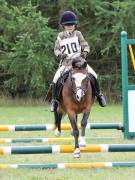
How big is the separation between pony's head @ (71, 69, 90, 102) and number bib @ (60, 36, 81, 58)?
0.85 metres

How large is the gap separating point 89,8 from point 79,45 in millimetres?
16986

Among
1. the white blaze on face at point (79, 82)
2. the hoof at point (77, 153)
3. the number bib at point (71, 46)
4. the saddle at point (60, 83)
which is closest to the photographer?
the hoof at point (77, 153)

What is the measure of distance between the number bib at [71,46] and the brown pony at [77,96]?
0.57 meters

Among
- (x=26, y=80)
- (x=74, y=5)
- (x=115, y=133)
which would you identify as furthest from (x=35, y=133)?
(x=74, y=5)

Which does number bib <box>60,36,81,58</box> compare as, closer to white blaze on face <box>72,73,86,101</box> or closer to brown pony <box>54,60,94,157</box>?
brown pony <box>54,60,94,157</box>

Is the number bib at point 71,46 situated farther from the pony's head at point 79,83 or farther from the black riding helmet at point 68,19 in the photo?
the pony's head at point 79,83

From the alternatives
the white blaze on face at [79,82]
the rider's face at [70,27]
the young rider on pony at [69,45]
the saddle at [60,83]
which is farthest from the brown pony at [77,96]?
the rider's face at [70,27]

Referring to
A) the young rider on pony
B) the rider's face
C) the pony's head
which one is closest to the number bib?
the young rider on pony

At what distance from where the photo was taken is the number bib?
9844mm

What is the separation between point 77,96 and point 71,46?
1330 mm

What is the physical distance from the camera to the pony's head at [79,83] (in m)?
8.81

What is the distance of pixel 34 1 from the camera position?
88.4 ft

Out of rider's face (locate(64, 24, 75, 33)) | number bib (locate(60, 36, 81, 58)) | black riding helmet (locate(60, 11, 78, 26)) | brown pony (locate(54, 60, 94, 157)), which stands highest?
black riding helmet (locate(60, 11, 78, 26))

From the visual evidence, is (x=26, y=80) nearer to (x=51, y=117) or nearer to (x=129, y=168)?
(x=51, y=117)
